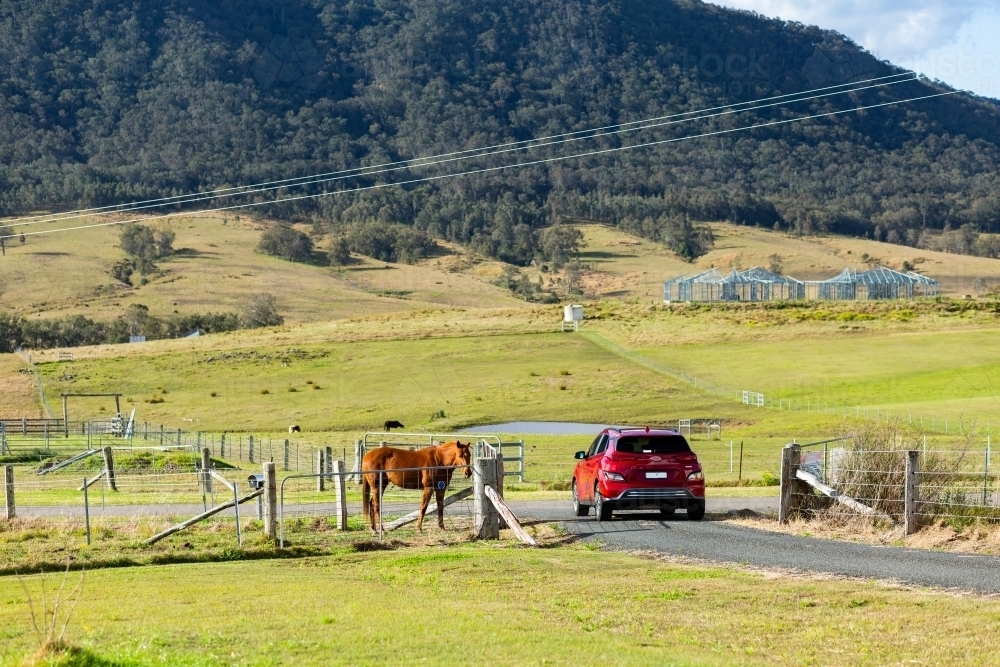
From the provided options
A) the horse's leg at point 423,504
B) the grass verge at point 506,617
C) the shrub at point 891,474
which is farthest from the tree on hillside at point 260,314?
the grass verge at point 506,617

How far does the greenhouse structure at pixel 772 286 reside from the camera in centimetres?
13925

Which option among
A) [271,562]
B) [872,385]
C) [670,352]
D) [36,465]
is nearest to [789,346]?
[670,352]

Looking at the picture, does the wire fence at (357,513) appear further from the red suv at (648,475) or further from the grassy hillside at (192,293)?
the grassy hillside at (192,293)

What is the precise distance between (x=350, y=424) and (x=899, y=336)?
45.6m

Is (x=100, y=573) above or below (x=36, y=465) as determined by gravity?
above

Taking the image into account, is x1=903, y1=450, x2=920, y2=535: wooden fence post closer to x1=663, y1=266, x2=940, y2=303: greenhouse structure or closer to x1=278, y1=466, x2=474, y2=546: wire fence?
x1=278, y1=466, x2=474, y2=546: wire fence

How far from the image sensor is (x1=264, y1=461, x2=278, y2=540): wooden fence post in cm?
1988

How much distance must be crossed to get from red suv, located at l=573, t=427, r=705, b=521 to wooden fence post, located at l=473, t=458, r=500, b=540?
11.0ft

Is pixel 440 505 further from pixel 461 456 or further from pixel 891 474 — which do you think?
pixel 891 474

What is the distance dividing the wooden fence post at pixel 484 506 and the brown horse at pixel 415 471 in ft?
1.97

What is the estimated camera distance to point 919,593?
14453mm

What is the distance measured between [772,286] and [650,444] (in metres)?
121

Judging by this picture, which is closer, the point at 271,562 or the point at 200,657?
the point at 200,657

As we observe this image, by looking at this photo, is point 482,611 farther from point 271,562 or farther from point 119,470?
point 119,470
